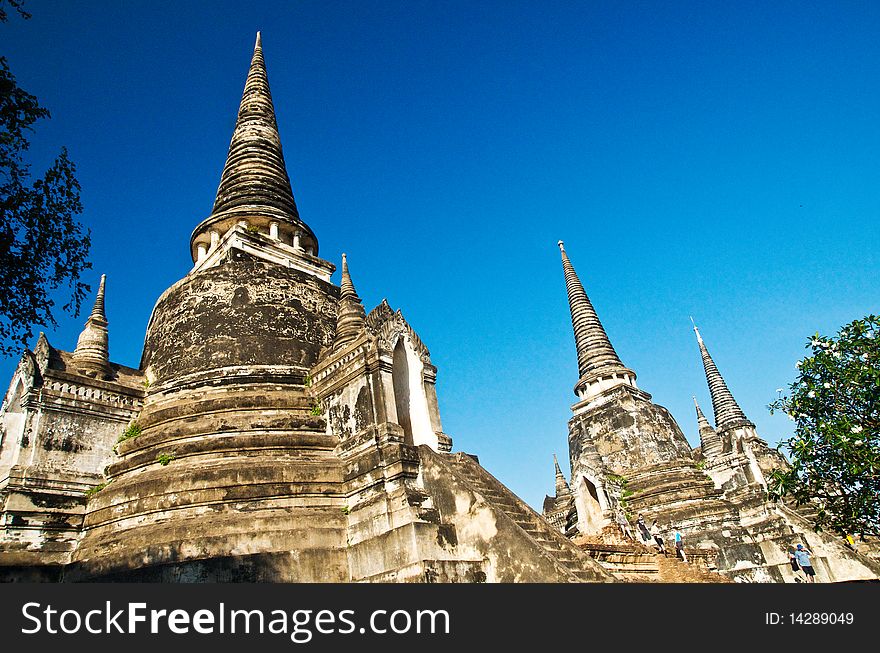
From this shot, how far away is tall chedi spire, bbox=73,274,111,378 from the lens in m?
14.4

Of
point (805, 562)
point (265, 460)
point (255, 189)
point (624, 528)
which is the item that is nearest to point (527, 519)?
point (265, 460)

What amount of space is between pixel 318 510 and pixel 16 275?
6374 mm

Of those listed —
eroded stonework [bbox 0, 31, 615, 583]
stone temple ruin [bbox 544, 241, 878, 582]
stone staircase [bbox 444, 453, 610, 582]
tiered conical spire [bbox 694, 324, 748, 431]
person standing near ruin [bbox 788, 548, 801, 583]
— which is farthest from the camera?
tiered conical spire [bbox 694, 324, 748, 431]

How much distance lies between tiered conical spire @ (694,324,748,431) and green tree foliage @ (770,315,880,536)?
18.7 meters

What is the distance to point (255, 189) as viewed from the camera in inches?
Answer: 790

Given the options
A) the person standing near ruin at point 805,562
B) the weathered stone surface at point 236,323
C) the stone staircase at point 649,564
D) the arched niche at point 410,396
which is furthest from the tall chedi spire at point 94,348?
the person standing near ruin at point 805,562

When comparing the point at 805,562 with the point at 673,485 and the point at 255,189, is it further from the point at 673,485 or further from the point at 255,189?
the point at 255,189

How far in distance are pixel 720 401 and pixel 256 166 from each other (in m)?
25.8

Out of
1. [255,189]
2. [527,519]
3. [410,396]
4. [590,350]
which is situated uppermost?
[255,189]

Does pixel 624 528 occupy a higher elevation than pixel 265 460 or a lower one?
lower

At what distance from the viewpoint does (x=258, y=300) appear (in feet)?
51.1

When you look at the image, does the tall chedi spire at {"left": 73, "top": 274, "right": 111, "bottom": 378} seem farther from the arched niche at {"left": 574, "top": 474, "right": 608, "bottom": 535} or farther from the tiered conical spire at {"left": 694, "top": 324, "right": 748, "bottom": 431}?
the tiered conical spire at {"left": 694, "top": 324, "right": 748, "bottom": 431}

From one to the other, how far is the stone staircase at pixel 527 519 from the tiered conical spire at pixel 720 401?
22.1m

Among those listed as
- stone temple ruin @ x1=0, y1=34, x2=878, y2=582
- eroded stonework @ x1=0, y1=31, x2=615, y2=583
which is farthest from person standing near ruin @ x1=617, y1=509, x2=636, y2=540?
eroded stonework @ x1=0, y1=31, x2=615, y2=583
